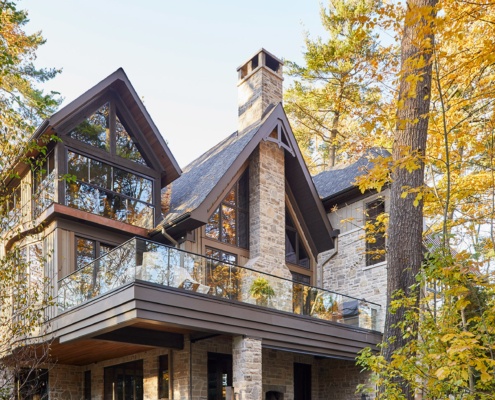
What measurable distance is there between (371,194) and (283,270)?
401 centimetres

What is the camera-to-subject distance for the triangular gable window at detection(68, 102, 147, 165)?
46.0 ft

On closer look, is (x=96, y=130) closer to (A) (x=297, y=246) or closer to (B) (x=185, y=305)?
(B) (x=185, y=305)

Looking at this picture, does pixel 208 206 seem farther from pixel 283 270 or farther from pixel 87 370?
pixel 87 370

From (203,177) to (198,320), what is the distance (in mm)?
5285

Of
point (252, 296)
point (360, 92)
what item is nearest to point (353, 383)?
point (252, 296)

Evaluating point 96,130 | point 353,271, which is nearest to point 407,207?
point 96,130

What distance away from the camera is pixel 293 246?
17.6 metres

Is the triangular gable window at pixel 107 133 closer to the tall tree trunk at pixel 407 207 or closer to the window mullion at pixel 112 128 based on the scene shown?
the window mullion at pixel 112 128

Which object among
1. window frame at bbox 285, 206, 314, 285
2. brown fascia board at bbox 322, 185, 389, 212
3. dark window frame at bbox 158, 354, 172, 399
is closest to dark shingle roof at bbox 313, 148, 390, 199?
brown fascia board at bbox 322, 185, 389, 212

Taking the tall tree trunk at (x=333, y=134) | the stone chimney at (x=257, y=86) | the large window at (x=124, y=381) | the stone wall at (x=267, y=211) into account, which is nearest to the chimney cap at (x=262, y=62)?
the stone chimney at (x=257, y=86)

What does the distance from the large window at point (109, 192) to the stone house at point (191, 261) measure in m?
0.03

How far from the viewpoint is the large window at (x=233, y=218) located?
15.2m

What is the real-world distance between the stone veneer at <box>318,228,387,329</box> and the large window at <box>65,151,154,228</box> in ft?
21.6

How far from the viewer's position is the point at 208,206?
45.1 ft
